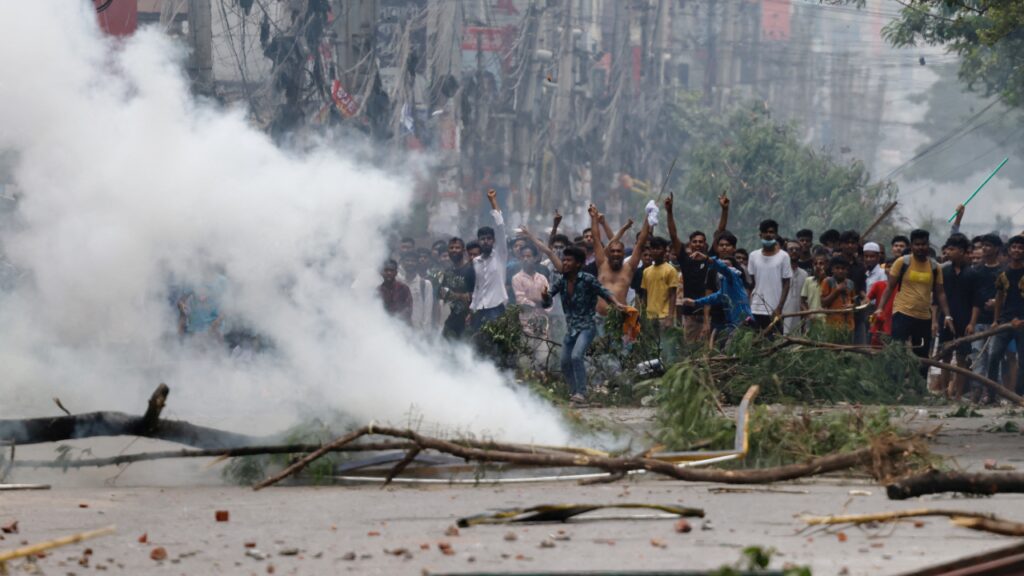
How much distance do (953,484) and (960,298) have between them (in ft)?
26.8

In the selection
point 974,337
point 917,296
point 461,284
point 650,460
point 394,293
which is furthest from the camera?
point 461,284

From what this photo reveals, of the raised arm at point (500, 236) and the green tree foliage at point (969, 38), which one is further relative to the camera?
the green tree foliage at point (969, 38)

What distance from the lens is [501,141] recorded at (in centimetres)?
4397

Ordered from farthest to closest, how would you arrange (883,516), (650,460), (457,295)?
(457,295) → (650,460) → (883,516)

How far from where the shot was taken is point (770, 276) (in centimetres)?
1457

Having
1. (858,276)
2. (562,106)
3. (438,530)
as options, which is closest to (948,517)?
(438,530)

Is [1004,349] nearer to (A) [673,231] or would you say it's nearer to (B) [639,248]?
(A) [673,231]

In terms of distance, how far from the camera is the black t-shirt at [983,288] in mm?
14352

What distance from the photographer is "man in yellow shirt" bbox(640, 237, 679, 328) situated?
568 inches

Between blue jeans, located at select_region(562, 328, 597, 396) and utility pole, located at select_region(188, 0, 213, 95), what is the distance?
16.8 ft

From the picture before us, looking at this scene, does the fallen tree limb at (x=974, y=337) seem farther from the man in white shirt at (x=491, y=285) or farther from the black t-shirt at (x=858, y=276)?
the man in white shirt at (x=491, y=285)

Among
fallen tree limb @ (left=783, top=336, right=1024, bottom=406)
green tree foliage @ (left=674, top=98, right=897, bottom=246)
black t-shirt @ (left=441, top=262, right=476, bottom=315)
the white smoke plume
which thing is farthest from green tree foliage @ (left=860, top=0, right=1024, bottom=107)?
the white smoke plume

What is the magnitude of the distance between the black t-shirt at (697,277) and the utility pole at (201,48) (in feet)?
17.7

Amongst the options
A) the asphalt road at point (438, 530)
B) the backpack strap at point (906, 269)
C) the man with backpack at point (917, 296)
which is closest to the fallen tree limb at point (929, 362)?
the man with backpack at point (917, 296)
